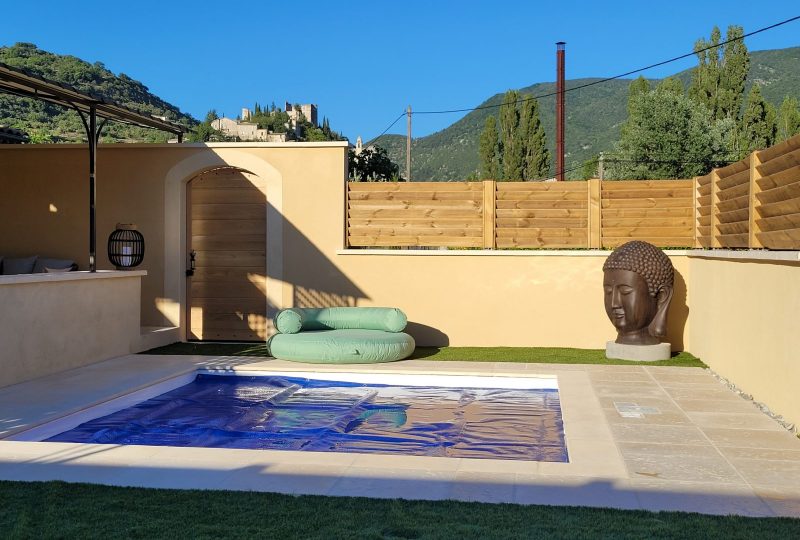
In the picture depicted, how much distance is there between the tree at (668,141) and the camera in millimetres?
33062

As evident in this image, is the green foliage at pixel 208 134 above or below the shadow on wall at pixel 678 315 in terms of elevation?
above

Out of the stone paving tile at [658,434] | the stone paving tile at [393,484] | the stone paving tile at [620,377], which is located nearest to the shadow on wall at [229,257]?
the stone paving tile at [620,377]

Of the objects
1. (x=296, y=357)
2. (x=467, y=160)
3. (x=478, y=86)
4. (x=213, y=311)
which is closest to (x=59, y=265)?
(x=213, y=311)

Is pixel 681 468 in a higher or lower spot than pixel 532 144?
lower

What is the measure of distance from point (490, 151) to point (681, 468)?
50.8 meters

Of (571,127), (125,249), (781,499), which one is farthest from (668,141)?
(571,127)

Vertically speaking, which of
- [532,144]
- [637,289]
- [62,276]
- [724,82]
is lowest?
[637,289]

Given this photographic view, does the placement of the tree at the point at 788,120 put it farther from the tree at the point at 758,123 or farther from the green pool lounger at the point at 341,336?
the green pool lounger at the point at 341,336

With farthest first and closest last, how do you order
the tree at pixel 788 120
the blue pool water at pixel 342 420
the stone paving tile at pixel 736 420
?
the tree at pixel 788 120 → the stone paving tile at pixel 736 420 → the blue pool water at pixel 342 420

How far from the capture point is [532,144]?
53.0 m

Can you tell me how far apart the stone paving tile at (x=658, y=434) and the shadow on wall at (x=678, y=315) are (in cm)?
547

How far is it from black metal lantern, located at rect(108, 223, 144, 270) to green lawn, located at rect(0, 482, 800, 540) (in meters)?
7.17

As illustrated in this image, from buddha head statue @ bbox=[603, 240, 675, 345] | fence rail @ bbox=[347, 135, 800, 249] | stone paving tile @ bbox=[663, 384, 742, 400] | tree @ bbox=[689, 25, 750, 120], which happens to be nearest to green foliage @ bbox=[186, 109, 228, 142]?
tree @ bbox=[689, 25, 750, 120]

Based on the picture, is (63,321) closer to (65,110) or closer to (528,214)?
(528,214)
